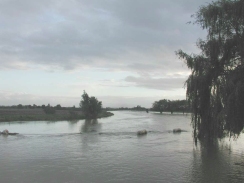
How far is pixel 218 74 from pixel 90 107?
75.7m

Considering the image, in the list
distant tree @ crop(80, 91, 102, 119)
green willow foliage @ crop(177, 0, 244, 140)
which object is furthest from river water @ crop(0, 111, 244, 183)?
distant tree @ crop(80, 91, 102, 119)

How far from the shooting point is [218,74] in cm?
1405

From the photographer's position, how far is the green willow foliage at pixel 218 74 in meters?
12.4

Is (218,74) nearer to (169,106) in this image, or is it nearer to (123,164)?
(123,164)

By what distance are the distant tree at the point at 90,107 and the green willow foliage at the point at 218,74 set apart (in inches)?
2889

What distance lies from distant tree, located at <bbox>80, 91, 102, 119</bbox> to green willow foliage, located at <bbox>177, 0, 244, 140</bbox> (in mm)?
73380

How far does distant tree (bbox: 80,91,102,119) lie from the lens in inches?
3440

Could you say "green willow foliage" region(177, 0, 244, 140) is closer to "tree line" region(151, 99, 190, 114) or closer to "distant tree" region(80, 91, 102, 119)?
"distant tree" region(80, 91, 102, 119)

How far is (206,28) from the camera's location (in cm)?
1427

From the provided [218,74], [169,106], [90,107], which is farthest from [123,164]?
[169,106]

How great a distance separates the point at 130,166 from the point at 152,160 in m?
2.38

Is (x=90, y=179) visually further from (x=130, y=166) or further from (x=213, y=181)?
(x=213, y=181)

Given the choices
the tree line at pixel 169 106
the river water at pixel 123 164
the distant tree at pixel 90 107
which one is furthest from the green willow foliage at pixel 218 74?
the tree line at pixel 169 106

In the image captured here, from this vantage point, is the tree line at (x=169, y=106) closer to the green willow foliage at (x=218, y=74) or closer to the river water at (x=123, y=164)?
the river water at (x=123, y=164)
